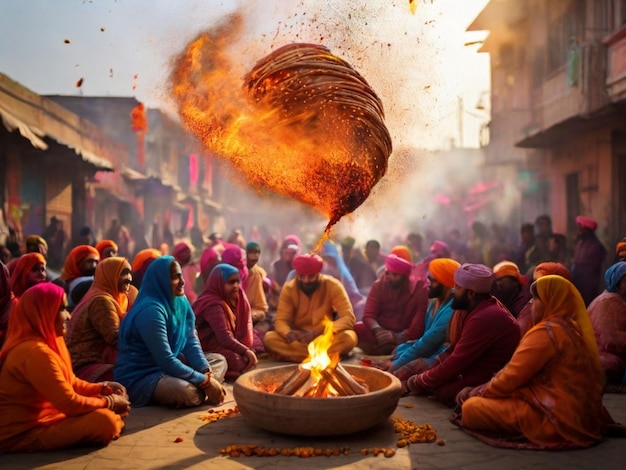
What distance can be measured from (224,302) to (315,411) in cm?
311

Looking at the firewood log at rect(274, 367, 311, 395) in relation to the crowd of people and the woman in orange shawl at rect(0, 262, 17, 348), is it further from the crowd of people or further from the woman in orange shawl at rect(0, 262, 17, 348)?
the woman in orange shawl at rect(0, 262, 17, 348)

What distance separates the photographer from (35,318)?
4.37 meters

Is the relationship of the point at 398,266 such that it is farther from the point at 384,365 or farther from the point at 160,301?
the point at 160,301

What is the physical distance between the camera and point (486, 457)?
4375 mm

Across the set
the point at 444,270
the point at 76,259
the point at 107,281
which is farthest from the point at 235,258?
the point at 444,270

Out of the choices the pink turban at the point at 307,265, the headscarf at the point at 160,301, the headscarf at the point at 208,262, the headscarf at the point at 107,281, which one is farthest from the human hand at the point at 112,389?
the headscarf at the point at 208,262

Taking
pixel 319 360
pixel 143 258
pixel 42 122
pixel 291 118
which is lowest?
pixel 319 360

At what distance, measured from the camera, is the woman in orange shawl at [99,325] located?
5.88 metres

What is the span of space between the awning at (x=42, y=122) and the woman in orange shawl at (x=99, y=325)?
6.49 m

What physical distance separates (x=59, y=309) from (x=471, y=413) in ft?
11.0

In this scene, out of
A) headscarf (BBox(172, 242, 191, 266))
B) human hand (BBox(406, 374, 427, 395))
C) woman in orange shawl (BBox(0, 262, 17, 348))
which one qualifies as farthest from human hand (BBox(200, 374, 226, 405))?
headscarf (BBox(172, 242, 191, 266))

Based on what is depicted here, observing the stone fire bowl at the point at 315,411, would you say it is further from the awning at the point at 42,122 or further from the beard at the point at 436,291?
the awning at the point at 42,122

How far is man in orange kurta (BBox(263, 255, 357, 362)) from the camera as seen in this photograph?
8.39 meters

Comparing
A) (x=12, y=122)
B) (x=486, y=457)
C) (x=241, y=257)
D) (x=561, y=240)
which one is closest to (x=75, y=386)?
(x=486, y=457)
